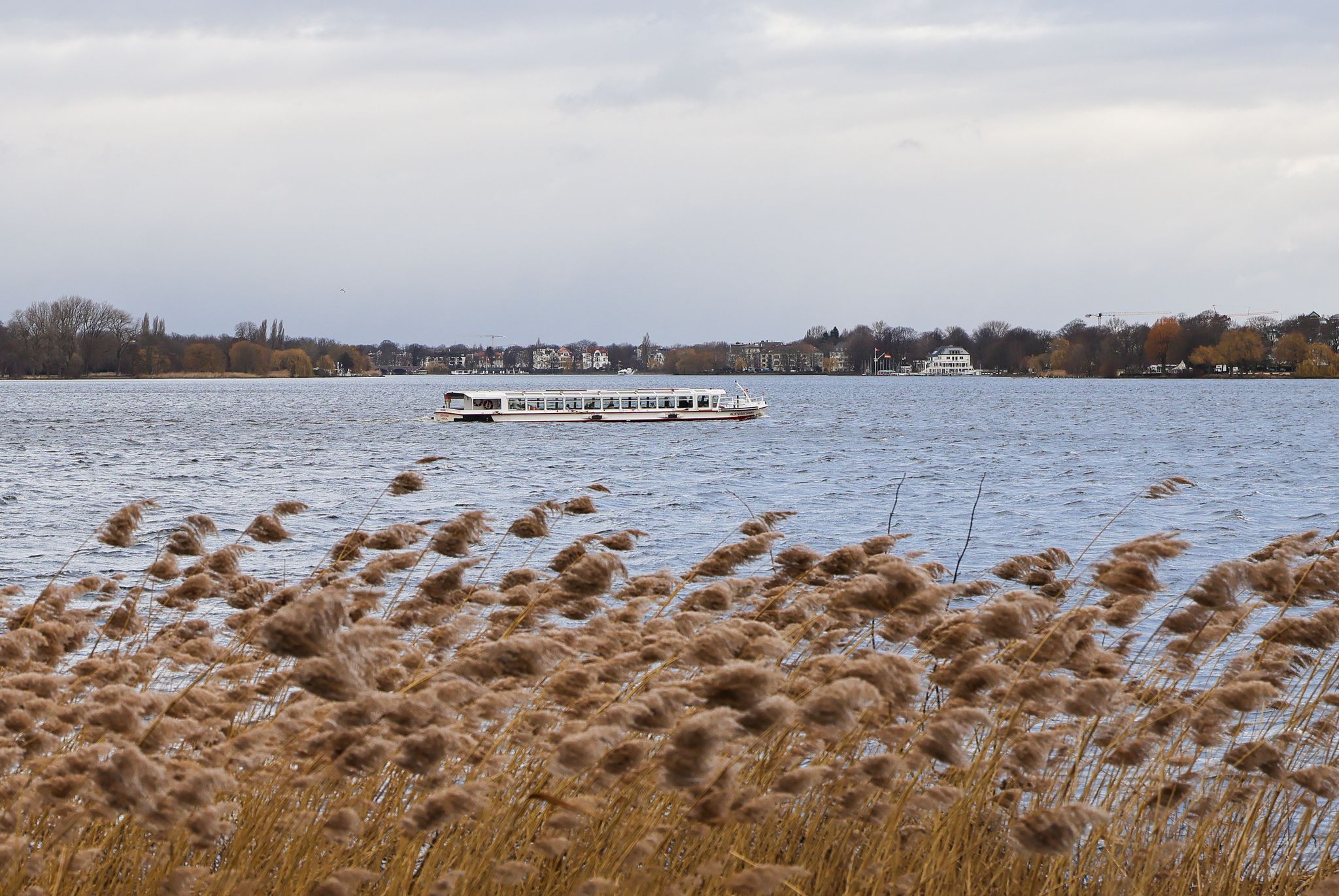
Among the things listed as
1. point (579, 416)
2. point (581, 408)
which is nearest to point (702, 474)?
point (579, 416)

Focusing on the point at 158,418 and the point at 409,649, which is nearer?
the point at 409,649

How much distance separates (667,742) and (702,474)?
155ft

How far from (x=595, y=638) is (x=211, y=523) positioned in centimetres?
294

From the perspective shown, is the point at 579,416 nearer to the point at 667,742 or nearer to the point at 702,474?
the point at 702,474

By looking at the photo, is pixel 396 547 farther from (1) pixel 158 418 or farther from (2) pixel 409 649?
(1) pixel 158 418

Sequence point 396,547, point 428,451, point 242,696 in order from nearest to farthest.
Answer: point 242,696, point 396,547, point 428,451

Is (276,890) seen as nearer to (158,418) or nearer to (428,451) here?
(428,451)

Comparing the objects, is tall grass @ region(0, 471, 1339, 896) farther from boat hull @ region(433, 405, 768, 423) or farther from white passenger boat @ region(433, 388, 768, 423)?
boat hull @ region(433, 405, 768, 423)

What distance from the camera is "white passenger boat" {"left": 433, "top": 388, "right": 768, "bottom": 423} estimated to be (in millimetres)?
90562

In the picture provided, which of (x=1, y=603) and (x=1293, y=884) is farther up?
(x=1, y=603)

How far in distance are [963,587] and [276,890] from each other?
4.64 m

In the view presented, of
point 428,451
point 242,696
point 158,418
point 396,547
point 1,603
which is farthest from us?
point 158,418

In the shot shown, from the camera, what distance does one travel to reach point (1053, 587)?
8297mm

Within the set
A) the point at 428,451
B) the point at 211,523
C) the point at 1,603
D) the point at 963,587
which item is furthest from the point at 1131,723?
the point at 428,451
